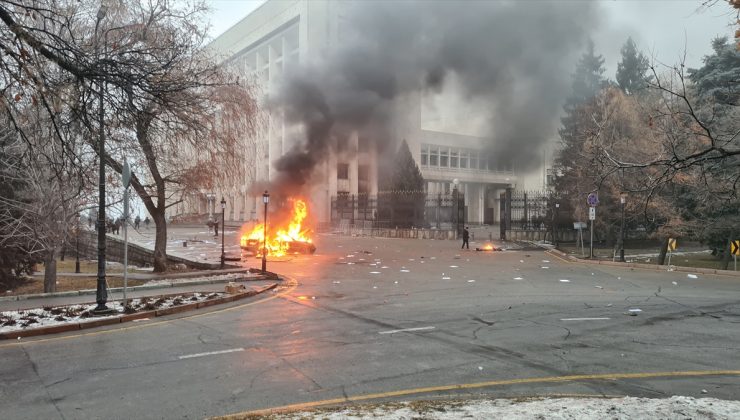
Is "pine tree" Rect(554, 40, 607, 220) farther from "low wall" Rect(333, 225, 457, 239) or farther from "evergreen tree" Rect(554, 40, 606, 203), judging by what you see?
"low wall" Rect(333, 225, 457, 239)

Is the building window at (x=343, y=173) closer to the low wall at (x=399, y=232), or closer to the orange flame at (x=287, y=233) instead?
the low wall at (x=399, y=232)

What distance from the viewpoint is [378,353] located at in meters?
6.42

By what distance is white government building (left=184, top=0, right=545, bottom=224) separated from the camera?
845 inches

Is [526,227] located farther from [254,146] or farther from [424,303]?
[424,303]

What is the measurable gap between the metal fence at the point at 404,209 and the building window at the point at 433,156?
2.60m

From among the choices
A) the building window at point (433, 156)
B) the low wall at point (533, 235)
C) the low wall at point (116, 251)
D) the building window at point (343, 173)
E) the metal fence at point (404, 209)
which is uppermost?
the building window at point (433, 156)

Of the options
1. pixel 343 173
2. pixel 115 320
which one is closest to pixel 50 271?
pixel 115 320

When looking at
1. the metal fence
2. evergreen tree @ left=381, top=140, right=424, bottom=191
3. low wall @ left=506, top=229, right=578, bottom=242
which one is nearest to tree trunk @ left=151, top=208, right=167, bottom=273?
the metal fence

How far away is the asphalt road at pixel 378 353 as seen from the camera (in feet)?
16.1

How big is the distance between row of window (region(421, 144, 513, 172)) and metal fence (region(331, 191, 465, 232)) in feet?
9.05

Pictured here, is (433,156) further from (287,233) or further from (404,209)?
(287,233)

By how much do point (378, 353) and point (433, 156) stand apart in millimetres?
32023

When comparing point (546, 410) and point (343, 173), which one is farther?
point (343, 173)

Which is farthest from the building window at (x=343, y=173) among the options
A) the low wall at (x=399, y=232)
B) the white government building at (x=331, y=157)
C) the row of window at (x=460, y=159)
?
the low wall at (x=399, y=232)
